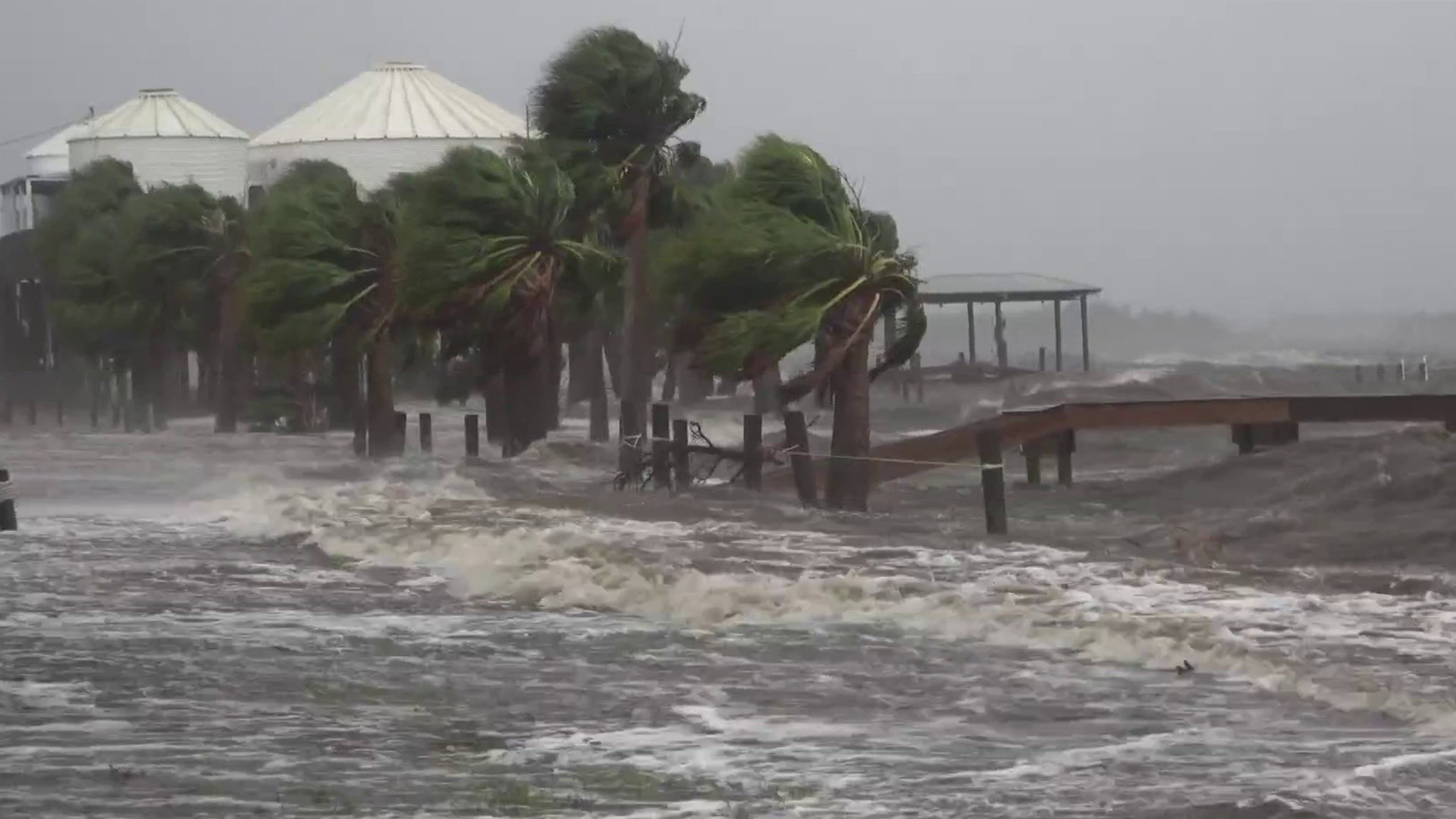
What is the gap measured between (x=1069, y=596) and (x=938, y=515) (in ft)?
29.9

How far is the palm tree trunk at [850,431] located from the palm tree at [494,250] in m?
8.84

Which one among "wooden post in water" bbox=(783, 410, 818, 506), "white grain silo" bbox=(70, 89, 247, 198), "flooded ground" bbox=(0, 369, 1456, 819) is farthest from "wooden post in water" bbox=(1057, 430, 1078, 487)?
"white grain silo" bbox=(70, 89, 247, 198)

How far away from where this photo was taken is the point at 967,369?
6850 centimetres

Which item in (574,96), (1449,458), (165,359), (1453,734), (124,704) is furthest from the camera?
(165,359)

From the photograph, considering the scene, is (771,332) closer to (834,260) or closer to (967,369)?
(834,260)

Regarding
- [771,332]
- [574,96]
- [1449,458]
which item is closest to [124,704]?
[771,332]

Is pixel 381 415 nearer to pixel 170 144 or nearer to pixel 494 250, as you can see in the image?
pixel 494 250

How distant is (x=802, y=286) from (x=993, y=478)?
15.0 feet

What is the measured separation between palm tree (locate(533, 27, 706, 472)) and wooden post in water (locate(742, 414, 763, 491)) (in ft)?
30.3

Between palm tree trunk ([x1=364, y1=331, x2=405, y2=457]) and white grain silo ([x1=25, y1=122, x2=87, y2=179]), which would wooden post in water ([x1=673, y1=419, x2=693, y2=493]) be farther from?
white grain silo ([x1=25, y1=122, x2=87, y2=179])

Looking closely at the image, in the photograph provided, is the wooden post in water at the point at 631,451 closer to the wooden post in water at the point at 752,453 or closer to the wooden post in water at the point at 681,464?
the wooden post in water at the point at 681,464

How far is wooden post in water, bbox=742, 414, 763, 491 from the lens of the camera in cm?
2512

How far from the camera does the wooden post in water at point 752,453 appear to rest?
82.4 feet

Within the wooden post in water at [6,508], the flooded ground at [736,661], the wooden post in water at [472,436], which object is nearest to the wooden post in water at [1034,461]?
the flooded ground at [736,661]
